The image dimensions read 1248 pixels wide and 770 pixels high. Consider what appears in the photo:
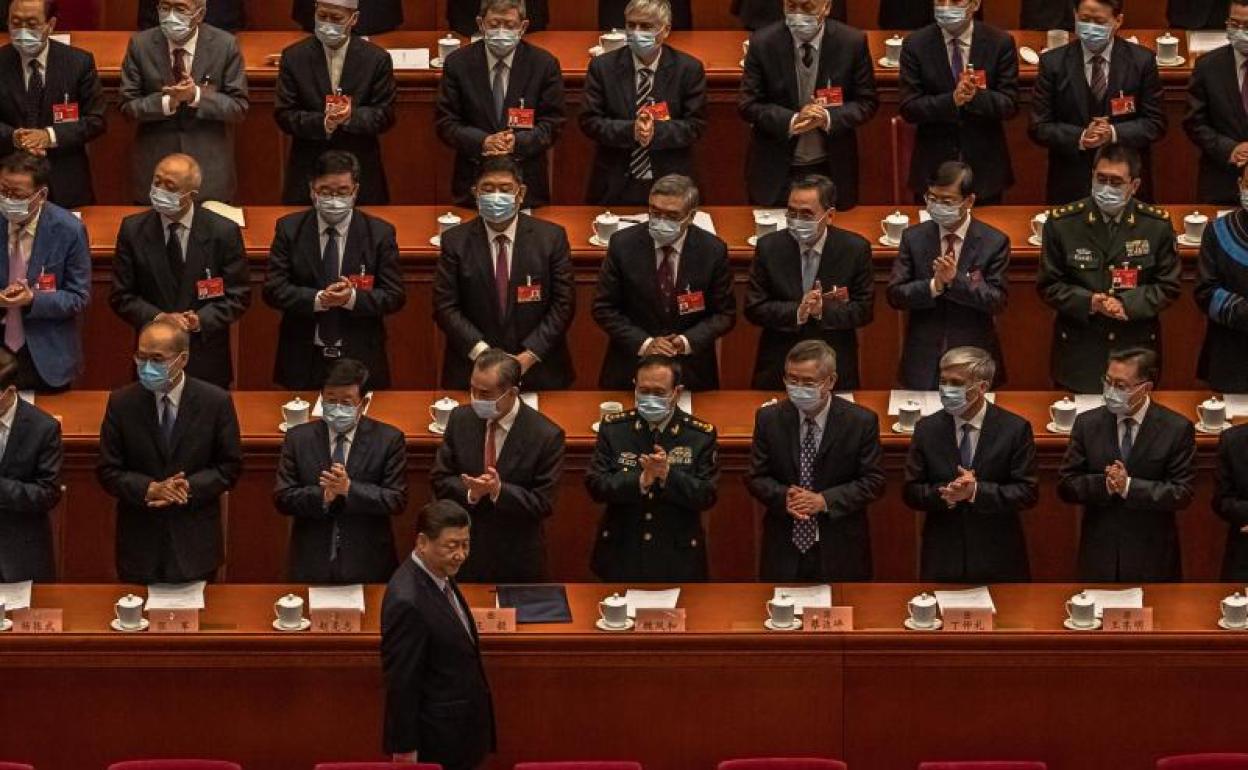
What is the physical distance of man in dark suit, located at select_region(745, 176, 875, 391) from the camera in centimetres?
971

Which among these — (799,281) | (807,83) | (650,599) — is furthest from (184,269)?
(807,83)

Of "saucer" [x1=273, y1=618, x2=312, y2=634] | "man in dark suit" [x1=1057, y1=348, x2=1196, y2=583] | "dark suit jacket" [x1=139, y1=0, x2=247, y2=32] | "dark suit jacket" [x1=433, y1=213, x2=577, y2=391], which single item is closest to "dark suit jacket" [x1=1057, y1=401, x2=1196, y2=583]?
"man in dark suit" [x1=1057, y1=348, x2=1196, y2=583]

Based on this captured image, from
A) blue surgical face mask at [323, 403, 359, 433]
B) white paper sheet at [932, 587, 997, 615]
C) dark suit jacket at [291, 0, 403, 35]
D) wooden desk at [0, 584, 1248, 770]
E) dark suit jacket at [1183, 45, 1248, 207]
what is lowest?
wooden desk at [0, 584, 1248, 770]

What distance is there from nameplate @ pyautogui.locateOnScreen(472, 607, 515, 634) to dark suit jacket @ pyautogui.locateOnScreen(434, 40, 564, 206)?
2517 millimetres

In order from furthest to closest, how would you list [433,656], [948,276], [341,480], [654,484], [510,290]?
[510,290], [948,276], [654,484], [341,480], [433,656]

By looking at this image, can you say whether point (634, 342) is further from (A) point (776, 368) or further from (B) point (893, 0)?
(B) point (893, 0)

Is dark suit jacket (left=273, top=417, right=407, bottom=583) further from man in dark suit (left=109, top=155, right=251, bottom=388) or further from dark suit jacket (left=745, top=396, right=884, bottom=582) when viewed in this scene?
dark suit jacket (left=745, top=396, right=884, bottom=582)

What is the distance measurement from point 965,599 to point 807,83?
2678mm

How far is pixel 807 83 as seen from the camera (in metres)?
10.6

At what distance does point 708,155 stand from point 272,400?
2322 mm

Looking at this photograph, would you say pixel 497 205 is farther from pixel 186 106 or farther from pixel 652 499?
pixel 186 106

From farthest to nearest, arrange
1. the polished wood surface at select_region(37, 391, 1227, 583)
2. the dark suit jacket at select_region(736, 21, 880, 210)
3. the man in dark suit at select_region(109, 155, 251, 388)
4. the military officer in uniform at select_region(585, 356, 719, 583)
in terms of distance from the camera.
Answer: the dark suit jacket at select_region(736, 21, 880, 210) < the man in dark suit at select_region(109, 155, 251, 388) < the polished wood surface at select_region(37, 391, 1227, 583) < the military officer in uniform at select_region(585, 356, 719, 583)

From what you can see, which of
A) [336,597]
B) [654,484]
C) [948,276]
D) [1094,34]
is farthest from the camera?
[1094,34]

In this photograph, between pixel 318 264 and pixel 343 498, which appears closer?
pixel 343 498
